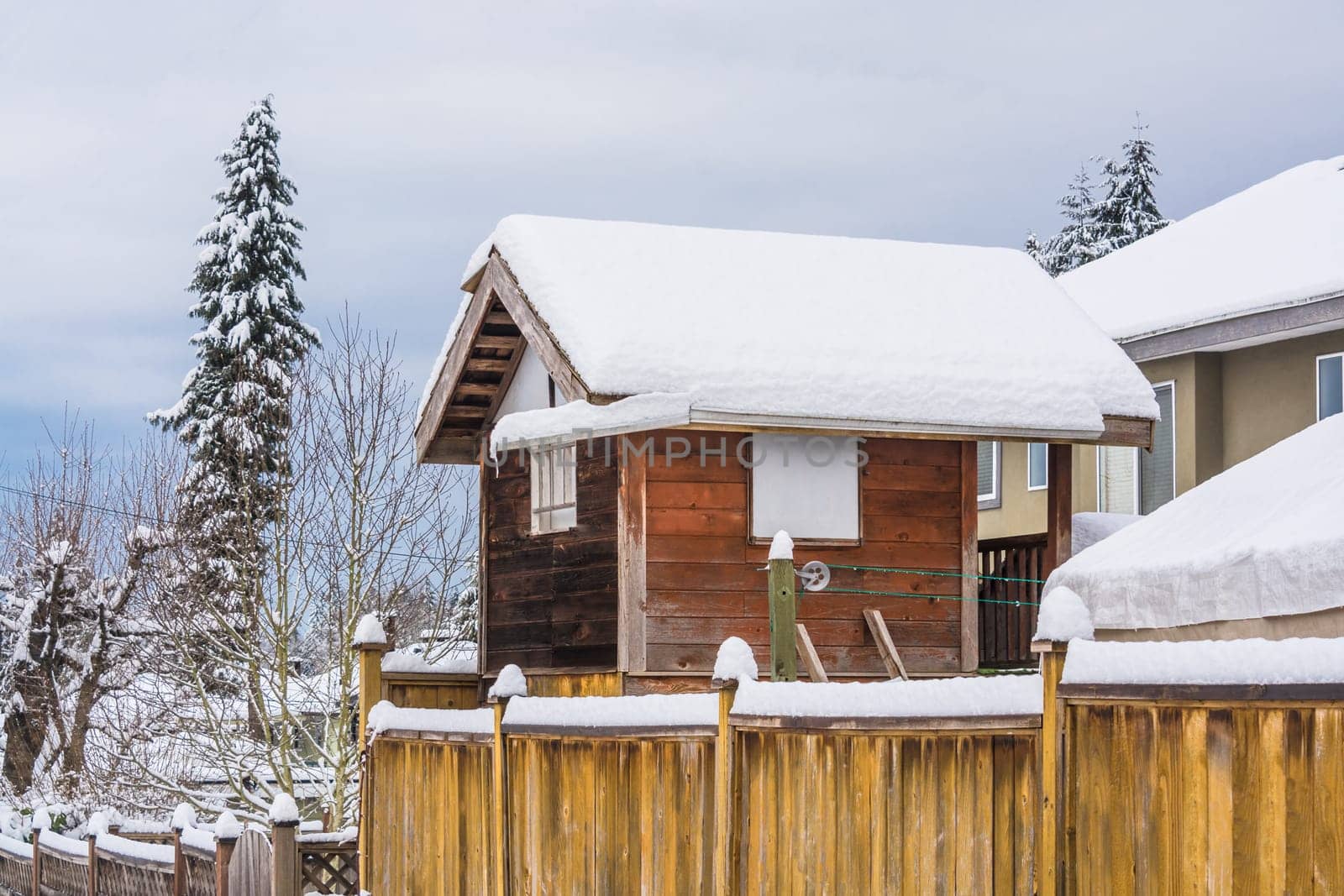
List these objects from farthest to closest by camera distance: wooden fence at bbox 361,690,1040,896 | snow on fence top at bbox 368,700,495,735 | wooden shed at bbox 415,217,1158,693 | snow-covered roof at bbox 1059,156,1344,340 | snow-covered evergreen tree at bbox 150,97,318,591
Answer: snow-covered evergreen tree at bbox 150,97,318,591 → snow-covered roof at bbox 1059,156,1344,340 → wooden shed at bbox 415,217,1158,693 → snow on fence top at bbox 368,700,495,735 → wooden fence at bbox 361,690,1040,896

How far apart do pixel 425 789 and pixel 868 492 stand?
456 centimetres

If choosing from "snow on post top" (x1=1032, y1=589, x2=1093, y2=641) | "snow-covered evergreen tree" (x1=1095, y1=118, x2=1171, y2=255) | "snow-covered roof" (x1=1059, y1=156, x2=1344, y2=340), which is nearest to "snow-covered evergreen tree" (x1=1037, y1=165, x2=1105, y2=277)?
"snow-covered evergreen tree" (x1=1095, y1=118, x2=1171, y2=255)

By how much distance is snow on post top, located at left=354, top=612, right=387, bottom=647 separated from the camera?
47.5 feet

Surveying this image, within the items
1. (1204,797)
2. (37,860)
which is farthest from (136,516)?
(1204,797)

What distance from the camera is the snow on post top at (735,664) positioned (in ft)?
31.4

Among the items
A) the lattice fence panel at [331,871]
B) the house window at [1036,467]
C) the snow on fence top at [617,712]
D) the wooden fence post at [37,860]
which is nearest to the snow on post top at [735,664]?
the snow on fence top at [617,712]

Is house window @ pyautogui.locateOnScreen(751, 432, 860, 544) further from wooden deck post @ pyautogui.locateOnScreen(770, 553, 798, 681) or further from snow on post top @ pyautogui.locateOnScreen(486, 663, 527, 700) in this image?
wooden deck post @ pyautogui.locateOnScreen(770, 553, 798, 681)

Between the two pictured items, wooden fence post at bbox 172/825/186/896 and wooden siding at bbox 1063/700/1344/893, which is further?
wooden fence post at bbox 172/825/186/896

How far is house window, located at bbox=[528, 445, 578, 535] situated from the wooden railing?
3804 millimetres

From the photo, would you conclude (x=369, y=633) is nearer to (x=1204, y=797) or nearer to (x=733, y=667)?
(x=733, y=667)

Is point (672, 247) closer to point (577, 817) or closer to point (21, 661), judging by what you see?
point (577, 817)

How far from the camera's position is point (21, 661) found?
2677 cm

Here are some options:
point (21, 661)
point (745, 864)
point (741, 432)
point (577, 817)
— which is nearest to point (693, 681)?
point (741, 432)

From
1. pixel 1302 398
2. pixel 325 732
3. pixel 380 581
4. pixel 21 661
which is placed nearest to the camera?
pixel 1302 398
